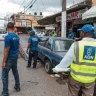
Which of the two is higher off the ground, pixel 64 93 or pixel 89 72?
pixel 89 72

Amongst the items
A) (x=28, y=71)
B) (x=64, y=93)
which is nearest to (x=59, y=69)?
(x=64, y=93)

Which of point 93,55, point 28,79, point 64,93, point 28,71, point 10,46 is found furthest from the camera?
point 28,71

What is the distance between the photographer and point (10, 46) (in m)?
5.11

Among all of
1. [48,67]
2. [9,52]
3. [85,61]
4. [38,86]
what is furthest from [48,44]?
[85,61]

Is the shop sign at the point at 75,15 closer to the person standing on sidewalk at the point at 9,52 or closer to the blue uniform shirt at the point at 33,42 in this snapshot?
the blue uniform shirt at the point at 33,42

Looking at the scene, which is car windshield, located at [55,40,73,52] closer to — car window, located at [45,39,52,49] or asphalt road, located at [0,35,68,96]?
car window, located at [45,39,52,49]

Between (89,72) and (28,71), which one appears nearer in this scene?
(89,72)

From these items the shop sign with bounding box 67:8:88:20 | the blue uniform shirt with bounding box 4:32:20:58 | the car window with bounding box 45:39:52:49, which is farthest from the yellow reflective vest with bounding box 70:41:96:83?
the shop sign with bounding box 67:8:88:20

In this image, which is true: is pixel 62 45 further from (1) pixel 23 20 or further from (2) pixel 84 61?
(1) pixel 23 20

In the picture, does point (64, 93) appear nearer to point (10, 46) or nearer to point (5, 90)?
point (5, 90)

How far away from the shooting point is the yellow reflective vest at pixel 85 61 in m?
2.97

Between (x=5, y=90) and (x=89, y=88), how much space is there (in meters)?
2.73

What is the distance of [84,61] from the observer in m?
2.98

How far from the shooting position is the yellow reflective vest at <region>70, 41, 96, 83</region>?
2975 mm
